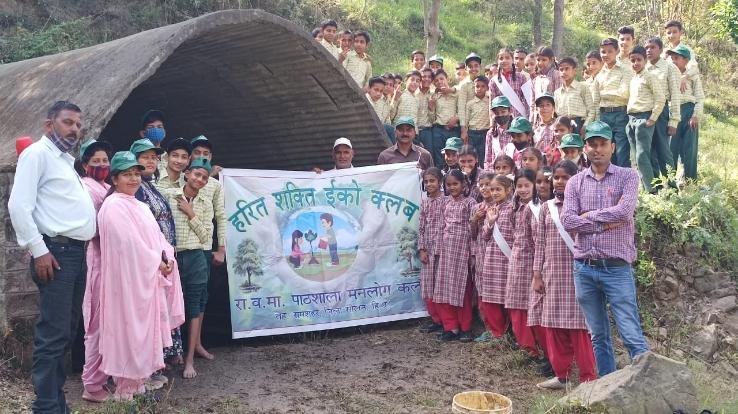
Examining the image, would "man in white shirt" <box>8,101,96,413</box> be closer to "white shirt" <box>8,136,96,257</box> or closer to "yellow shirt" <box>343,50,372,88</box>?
"white shirt" <box>8,136,96,257</box>

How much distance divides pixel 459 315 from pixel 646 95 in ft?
8.79

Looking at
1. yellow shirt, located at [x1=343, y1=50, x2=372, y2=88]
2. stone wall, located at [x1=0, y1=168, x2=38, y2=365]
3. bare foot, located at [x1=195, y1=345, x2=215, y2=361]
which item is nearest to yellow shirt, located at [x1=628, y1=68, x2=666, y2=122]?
yellow shirt, located at [x1=343, y1=50, x2=372, y2=88]

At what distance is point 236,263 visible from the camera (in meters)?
6.12

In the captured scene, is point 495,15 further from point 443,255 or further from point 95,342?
point 95,342

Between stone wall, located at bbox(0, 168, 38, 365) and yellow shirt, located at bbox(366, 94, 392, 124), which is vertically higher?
yellow shirt, located at bbox(366, 94, 392, 124)

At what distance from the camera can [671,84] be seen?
666cm

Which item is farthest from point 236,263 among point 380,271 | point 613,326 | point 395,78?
point 395,78

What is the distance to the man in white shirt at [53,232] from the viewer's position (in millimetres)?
3820

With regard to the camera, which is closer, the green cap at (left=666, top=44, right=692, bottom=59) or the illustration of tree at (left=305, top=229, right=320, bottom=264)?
the illustration of tree at (left=305, top=229, right=320, bottom=264)

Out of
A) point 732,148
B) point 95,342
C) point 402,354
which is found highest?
point 732,148

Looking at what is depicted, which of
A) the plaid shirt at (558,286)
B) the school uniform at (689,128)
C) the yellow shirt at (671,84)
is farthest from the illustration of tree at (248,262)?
the school uniform at (689,128)

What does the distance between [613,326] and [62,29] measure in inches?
477

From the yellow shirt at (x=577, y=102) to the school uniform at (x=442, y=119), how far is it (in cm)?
156

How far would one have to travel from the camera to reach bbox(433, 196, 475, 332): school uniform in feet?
19.8
